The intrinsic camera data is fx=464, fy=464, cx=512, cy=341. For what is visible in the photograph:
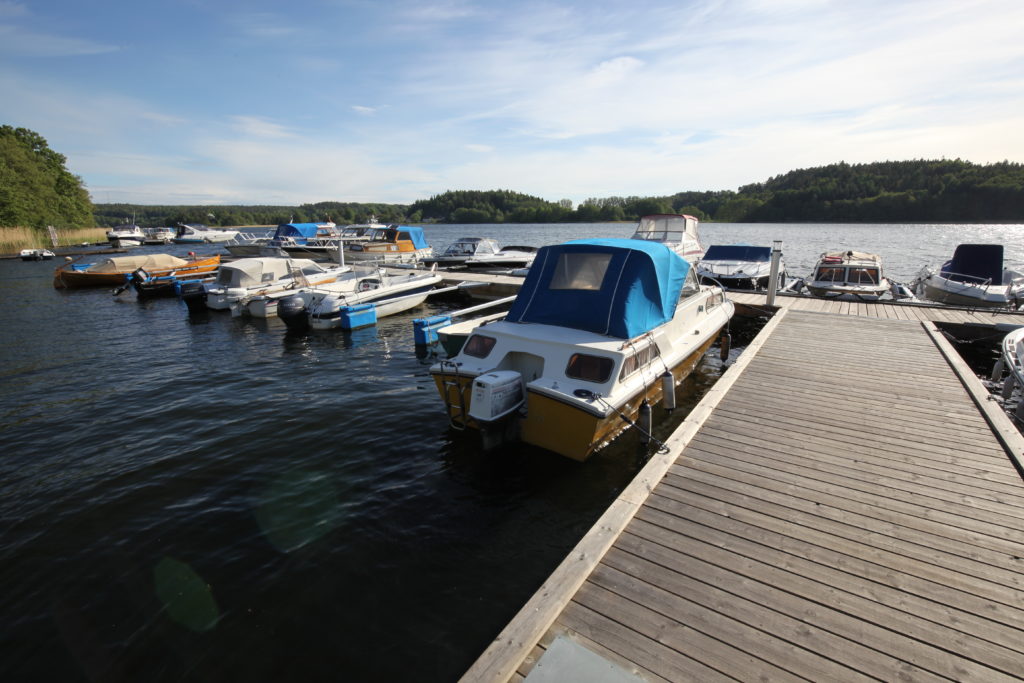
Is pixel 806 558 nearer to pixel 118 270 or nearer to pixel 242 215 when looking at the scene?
pixel 118 270

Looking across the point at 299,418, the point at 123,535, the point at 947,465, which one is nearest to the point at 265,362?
the point at 299,418

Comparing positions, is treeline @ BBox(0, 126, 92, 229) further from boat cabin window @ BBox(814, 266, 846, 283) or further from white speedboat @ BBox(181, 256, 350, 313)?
boat cabin window @ BBox(814, 266, 846, 283)

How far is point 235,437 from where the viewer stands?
8469mm

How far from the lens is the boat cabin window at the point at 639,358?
7344mm

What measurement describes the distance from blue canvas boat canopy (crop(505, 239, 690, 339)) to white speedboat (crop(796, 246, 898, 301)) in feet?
36.5

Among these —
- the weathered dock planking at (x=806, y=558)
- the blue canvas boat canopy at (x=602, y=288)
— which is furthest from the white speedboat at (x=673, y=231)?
the weathered dock planking at (x=806, y=558)

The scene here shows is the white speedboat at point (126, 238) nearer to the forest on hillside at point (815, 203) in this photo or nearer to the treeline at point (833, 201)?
the forest on hillside at point (815, 203)

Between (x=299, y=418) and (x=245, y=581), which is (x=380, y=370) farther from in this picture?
(x=245, y=581)

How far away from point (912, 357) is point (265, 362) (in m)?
15.4

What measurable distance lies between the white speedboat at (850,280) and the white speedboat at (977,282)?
155 centimetres

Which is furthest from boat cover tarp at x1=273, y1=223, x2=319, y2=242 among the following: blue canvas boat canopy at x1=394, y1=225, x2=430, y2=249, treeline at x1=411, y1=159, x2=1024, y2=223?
treeline at x1=411, y1=159, x2=1024, y2=223

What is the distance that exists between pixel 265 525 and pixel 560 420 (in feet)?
13.7

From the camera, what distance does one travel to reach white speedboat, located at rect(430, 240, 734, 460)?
268 inches

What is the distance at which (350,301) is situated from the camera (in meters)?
16.7
